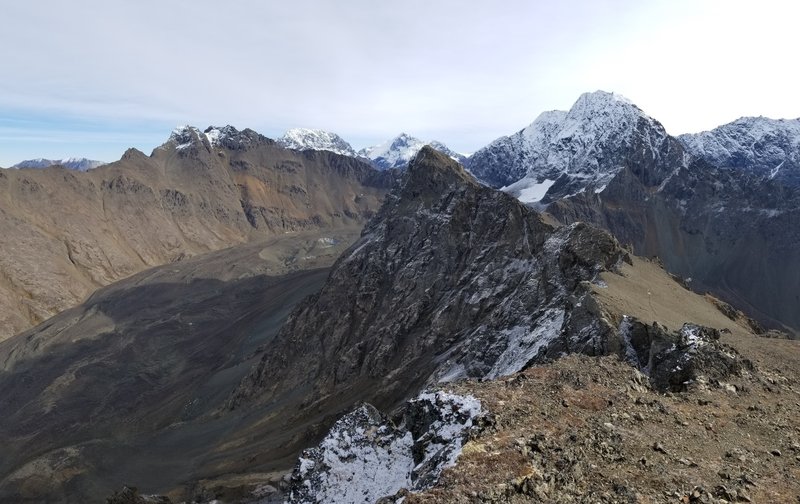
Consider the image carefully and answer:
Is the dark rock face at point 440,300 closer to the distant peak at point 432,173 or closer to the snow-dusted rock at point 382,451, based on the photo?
the distant peak at point 432,173

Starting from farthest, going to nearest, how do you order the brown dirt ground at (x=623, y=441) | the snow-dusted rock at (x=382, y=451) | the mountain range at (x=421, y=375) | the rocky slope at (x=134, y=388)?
the rocky slope at (x=134, y=388) < the snow-dusted rock at (x=382, y=451) < the mountain range at (x=421, y=375) < the brown dirt ground at (x=623, y=441)

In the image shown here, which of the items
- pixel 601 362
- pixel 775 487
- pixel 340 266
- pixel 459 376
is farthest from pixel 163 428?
pixel 775 487

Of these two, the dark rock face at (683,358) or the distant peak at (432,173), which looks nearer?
the dark rock face at (683,358)

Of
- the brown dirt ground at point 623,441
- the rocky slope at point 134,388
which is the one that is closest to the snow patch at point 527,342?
the brown dirt ground at point 623,441

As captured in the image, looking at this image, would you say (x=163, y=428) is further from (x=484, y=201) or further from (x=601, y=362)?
(x=601, y=362)

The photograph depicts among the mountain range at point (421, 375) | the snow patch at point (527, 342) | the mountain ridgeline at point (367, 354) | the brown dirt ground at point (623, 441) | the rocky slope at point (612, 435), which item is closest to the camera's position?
the brown dirt ground at point (623, 441)

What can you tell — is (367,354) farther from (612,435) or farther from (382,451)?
(612,435)

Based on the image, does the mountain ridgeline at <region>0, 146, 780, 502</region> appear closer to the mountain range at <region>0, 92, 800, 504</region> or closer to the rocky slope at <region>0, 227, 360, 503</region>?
the mountain range at <region>0, 92, 800, 504</region>

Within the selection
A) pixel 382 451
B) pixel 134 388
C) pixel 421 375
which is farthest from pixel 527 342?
pixel 134 388
